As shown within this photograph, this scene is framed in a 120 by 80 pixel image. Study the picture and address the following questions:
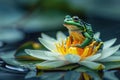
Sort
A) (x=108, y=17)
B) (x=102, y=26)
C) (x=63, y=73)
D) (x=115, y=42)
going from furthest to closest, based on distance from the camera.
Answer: (x=108, y=17)
(x=102, y=26)
(x=115, y=42)
(x=63, y=73)

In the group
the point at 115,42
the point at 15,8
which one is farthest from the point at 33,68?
the point at 15,8

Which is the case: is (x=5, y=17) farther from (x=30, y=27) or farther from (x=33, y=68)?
(x=33, y=68)

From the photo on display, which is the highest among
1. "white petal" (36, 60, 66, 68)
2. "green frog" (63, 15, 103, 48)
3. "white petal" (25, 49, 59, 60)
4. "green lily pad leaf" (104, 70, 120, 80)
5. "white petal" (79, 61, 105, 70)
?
"green frog" (63, 15, 103, 48)

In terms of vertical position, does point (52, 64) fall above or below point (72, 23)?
below

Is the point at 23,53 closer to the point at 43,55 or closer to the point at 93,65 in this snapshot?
the point at 43,55

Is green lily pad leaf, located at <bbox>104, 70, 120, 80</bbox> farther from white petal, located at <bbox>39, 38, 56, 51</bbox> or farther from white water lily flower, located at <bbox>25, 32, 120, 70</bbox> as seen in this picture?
white petal, located at <bbox>39, 38, 56, 51</bbox>

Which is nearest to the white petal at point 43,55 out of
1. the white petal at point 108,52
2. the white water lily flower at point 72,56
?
the white water lily flower at point 72,56

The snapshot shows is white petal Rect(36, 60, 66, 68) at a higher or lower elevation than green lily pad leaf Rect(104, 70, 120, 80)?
higher

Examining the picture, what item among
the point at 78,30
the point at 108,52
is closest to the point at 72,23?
the point at 78,30

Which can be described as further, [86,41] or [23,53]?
[23,53]

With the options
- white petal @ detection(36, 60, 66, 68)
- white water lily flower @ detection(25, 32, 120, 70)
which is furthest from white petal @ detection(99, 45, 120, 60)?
white petal @ detection(36, 60, 66, 68)

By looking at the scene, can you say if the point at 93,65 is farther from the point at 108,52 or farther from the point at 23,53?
the point at 23,53
